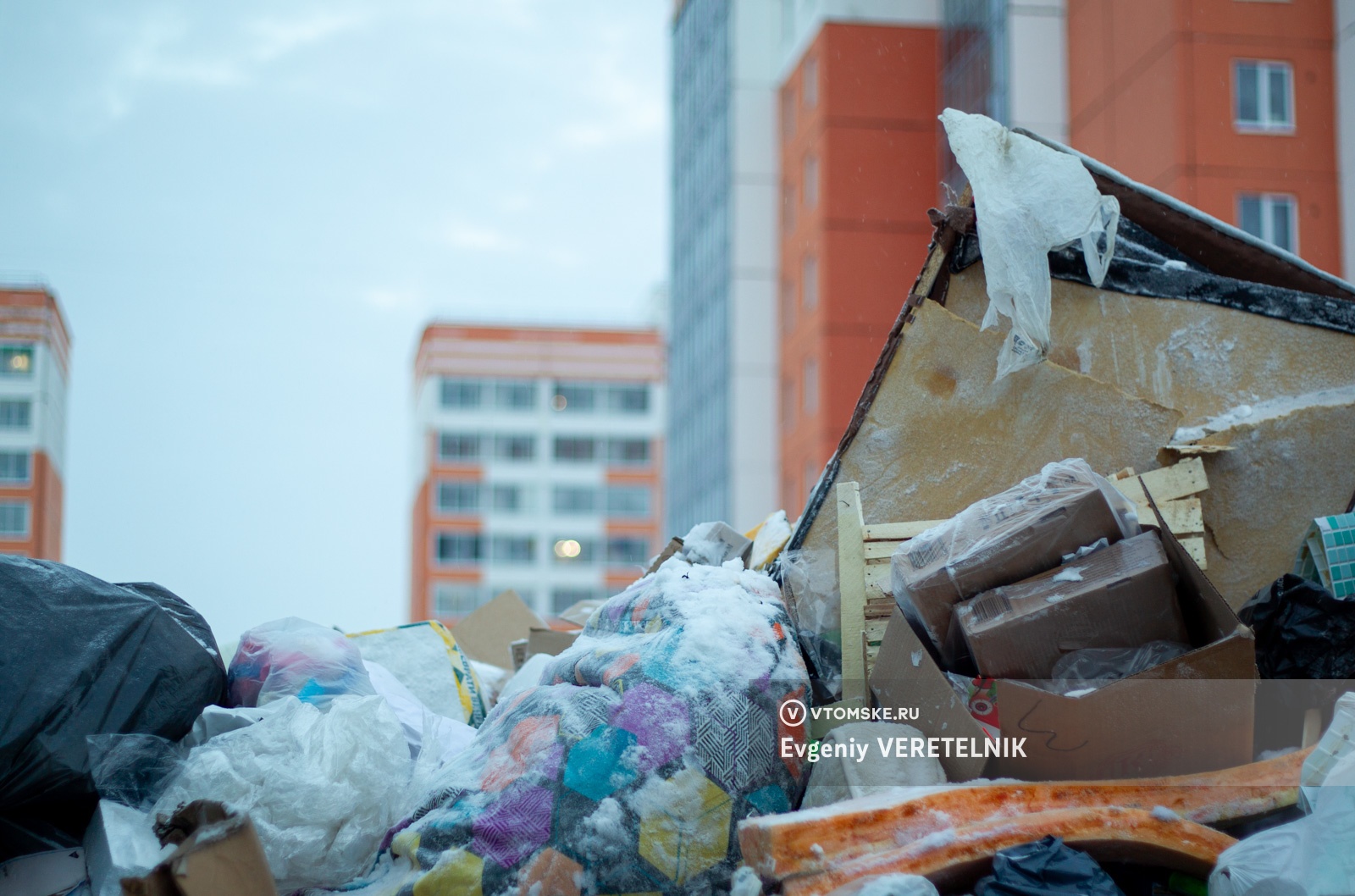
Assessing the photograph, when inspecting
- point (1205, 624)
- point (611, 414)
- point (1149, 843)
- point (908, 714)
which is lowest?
point (1149, 843)

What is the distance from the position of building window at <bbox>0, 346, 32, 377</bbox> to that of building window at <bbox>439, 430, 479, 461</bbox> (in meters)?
14.5

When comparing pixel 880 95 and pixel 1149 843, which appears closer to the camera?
pixel 1149 843

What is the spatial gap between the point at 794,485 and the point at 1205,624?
726 inches

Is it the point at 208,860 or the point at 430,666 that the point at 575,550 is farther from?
the point at 208,860

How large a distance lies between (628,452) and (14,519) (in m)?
21.9

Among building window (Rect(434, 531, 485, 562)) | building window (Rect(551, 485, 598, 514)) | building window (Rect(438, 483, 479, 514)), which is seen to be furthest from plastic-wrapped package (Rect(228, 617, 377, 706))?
building window (Rect(551, 485, 598, 514))

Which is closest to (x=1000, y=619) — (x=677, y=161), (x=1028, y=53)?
(x=1028, y=53)

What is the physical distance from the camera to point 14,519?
3712cm

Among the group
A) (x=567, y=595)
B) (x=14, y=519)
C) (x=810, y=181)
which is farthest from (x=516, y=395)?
(x=810, y=181)

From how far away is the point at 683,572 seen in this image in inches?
99.6

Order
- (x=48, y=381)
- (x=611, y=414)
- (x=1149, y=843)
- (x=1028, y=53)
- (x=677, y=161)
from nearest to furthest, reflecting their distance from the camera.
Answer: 1. (x=1149, y=843)
2. (x=1028, y=53)
3. (x=677, y=161)
4. (x=48, y=381)
5. (x=611, y=414)

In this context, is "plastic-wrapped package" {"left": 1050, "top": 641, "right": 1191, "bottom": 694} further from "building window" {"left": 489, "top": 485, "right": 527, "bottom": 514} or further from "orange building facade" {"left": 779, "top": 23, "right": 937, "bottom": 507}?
"building window" {"left": 489, "top": 485, "right": 527, "bottom": 514}

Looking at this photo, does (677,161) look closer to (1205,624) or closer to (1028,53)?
(1028,53)

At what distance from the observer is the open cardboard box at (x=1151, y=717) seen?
2.02 meters
